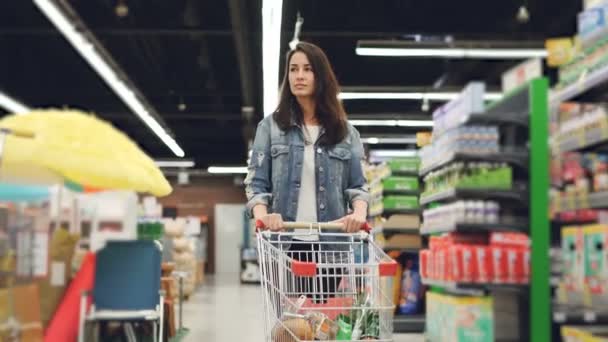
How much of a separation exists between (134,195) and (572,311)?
2736 mm

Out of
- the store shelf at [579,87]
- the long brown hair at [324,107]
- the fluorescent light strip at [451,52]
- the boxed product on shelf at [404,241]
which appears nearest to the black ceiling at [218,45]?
the fluorescent light strip at [451,52]

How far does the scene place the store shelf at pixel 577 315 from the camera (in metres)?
3.38

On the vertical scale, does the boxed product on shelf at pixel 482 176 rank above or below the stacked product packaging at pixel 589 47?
below

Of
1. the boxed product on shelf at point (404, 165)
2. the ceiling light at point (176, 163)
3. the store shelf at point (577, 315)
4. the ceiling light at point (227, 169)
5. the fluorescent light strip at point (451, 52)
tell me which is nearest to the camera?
the store shelf at point (577, 315)

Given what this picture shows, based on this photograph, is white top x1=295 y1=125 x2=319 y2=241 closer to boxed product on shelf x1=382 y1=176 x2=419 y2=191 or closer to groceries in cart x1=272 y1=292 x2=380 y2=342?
groceries in cart x1=272 y1=292 x2=380 y2=342

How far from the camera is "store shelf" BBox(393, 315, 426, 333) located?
7082mm

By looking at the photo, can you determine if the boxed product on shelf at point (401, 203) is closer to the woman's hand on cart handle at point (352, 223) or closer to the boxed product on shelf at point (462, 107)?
the boxed product on shelf at point (462, 107)

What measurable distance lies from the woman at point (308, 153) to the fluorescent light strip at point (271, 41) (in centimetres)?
337

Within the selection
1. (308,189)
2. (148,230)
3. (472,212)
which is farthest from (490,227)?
(148,230)

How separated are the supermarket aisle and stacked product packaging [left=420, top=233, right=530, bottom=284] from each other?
8.20 ft

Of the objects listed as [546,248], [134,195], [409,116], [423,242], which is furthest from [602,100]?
Answer: [409,116]

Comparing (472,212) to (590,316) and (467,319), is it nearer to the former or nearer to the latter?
(467,319)

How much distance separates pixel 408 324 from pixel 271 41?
3.86m

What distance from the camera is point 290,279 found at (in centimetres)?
266
